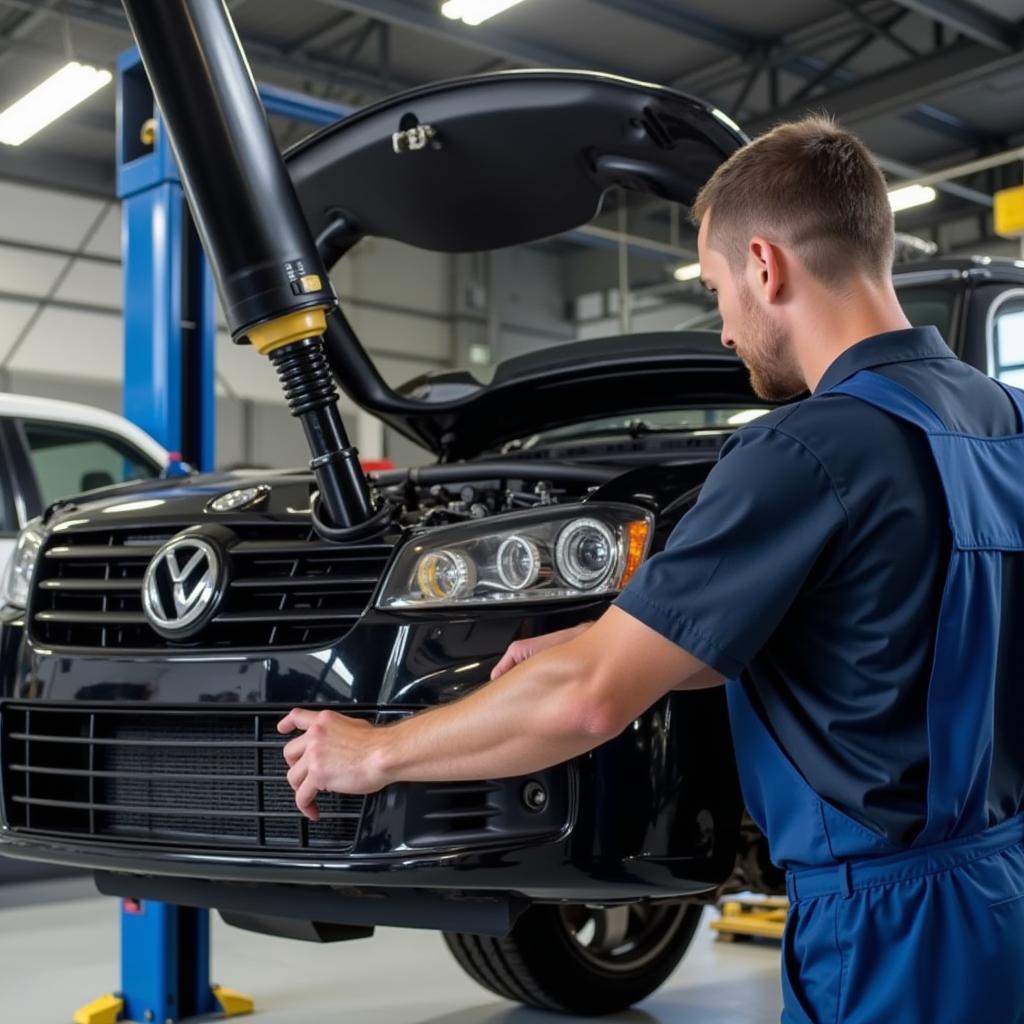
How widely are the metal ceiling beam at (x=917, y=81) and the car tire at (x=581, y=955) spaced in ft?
27.9

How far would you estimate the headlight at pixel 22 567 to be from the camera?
2600 mm

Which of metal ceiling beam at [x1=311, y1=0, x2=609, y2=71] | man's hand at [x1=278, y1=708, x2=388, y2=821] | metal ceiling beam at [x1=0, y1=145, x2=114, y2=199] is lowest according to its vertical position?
man's hand at [x1=278, y1=708, x2=388, y2=821]

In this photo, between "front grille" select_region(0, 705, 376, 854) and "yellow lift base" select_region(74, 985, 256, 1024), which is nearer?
"front grille" select_region(0, 705, 376, 854)

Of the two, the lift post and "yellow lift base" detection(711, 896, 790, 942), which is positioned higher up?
the lift post

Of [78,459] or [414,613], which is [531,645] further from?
[78,459]

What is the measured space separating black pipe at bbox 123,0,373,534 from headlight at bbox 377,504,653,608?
0.18m

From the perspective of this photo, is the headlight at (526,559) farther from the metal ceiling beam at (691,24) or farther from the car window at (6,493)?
the metal ceiling beam at (691,24)

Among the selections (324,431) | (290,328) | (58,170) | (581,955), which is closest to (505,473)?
(324,431)

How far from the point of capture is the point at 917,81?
36.5 feet

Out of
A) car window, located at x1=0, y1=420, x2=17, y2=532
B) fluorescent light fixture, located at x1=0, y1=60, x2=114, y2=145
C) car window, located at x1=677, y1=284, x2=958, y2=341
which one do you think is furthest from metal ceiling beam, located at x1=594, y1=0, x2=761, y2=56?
car window, located at x1=677, y1=284, x2=958, y2=341

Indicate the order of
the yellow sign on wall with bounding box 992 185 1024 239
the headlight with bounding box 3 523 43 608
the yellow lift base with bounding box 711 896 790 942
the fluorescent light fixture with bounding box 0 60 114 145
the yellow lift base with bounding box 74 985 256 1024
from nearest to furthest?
the headlight with bounding box 3 523 43 608 → the yellow lift base with bounding box 74 985 256 1024 → the yellow lift base with bounding box 711 896 790 942 → the fluorescent light fixture with bounding box 0 60 114 145 → the yellow sign on wall with bounding box 992 185 1024 239

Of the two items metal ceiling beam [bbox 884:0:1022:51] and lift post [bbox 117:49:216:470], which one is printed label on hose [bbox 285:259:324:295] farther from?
metal ceiling beam [bbox 884:0:1022:51]

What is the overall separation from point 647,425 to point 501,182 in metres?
0.59

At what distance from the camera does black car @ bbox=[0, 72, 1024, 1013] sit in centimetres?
194
